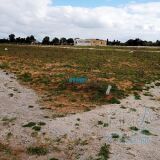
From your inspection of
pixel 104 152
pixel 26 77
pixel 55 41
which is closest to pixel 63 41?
pixel 55 41

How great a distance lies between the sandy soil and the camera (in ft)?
58.3

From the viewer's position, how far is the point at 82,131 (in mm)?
20562

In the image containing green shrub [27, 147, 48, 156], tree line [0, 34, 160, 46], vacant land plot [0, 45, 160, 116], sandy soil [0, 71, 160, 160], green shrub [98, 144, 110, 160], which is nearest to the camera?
green shrub [98, 144, 110, 160]

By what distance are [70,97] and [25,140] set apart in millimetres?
9702

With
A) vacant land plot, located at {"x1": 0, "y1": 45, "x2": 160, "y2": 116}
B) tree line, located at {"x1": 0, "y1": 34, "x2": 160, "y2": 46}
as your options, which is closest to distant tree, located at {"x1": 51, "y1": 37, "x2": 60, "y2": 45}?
tree line, located at {"x1": 0, "y1": 34, "x2": 160, "y2": 46}

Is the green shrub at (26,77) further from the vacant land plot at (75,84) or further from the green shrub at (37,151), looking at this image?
the green shrub at (37,151)

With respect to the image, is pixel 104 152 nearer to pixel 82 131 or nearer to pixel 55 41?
pixel 82 131

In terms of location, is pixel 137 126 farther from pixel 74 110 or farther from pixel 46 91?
pixel 46 91

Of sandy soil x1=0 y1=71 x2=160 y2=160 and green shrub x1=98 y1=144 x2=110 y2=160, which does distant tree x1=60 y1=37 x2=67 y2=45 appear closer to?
sandy soil x1=0 y1=71 x2=160 y2=160

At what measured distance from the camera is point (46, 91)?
3058 centimetres

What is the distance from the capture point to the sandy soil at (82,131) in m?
17.8

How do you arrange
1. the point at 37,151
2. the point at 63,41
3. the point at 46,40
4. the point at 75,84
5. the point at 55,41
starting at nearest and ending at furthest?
the point at 37,151 < the point at 75,84 < the point at 46,40 < the point at 55,41 < the point at 63,41

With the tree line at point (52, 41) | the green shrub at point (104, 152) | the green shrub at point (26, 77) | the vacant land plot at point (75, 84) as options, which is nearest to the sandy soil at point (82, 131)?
the green shrub at point (104, 152)

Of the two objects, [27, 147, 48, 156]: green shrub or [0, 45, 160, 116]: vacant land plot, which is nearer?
[27, 147, 48, 156]: green shrub
